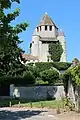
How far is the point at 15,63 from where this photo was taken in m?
54.5

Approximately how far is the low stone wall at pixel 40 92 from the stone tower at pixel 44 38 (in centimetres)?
4957

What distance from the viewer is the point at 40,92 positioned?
54500mm

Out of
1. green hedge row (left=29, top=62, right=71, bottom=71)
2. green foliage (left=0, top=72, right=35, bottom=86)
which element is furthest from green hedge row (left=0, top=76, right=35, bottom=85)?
green hedge row (left=29, top=62, right=71, bottom=71)

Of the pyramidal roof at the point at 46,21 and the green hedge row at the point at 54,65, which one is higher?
the pyramidal roof at the point at 46,21

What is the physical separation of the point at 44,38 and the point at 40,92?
57196mm

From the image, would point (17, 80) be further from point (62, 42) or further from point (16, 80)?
point (62, 42)

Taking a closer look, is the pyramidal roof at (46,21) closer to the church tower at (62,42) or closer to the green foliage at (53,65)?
the church tower at (62,42)

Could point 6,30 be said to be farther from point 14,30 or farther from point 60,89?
point 60,89

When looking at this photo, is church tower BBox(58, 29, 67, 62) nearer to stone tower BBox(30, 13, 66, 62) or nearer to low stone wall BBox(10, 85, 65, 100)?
stone tower BBox(30, 13, 66, 62)

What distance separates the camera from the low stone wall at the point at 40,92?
53625 millimetres

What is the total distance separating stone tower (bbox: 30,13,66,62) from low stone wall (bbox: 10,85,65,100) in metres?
49.6

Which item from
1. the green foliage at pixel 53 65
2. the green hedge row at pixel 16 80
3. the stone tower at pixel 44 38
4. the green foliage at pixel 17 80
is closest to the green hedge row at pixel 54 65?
the green foliage at pixel 53 65

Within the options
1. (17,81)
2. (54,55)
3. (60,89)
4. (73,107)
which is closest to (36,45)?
(54,55)

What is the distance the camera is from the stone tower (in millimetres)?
107125
